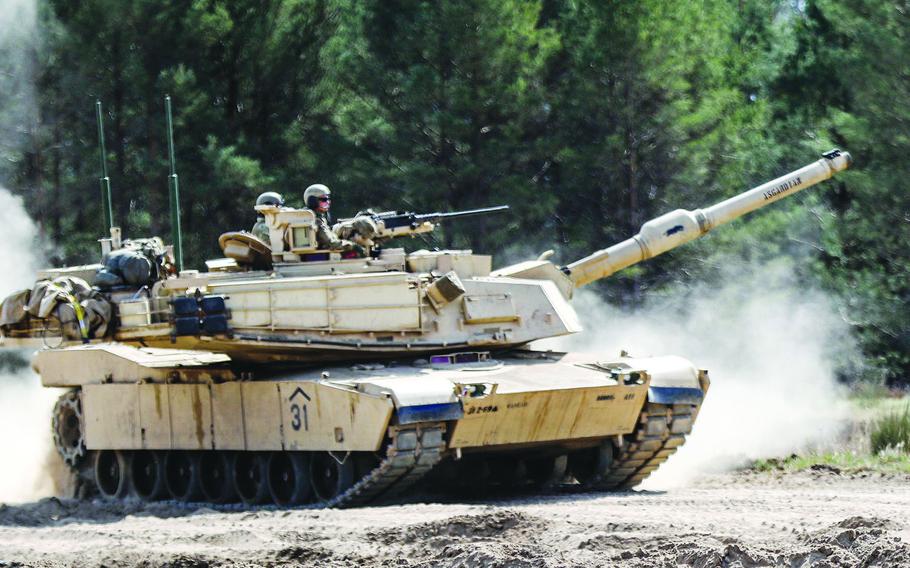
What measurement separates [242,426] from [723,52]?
15478mm

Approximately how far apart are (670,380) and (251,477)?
15.2 feet

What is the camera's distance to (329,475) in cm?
1584

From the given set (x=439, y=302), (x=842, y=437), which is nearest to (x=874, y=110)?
(x=842, y=437)

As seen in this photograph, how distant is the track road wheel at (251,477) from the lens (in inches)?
645

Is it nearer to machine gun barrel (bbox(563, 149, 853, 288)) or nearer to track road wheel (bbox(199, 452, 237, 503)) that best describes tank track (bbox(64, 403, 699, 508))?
track road wheel (bbox(199, 452, 237, 503))

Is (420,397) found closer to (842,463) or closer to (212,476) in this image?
(212,476)

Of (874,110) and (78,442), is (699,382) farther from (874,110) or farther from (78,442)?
(874,110)

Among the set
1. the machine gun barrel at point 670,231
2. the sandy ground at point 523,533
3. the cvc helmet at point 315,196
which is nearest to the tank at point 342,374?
the cvc helmet at point 315,196

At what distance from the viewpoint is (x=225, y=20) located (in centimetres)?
2758

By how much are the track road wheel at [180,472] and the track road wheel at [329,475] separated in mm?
1815

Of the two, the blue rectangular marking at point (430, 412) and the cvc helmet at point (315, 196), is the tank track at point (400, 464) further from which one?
the cvc helmet at point (315, 196)

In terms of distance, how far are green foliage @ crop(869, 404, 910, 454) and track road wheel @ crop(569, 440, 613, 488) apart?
4.22 meters

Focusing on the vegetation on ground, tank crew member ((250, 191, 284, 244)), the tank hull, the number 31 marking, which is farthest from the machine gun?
the vegetation on ground

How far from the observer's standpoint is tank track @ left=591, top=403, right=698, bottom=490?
16.1 meters
